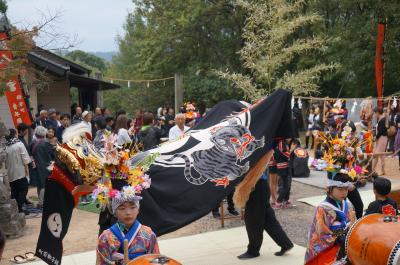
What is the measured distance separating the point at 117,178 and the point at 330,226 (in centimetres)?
200

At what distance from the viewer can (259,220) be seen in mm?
5676

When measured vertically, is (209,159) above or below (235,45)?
below

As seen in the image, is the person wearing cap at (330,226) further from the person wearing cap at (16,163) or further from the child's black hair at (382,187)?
the person wearing cap at (16,163)

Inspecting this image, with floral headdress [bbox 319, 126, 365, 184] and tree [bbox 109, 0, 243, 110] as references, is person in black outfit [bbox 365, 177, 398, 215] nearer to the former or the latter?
floral headdress [bbox 319, 126, 365, 184]

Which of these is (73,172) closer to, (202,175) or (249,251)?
(202,175)

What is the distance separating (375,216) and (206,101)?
2241 cm

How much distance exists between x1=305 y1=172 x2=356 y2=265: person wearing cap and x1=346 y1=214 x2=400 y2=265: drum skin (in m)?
0.89

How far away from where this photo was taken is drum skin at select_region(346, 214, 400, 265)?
2.80m

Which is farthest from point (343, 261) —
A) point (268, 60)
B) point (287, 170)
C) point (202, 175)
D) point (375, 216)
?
point (268, 60)

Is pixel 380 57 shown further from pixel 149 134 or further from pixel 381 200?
pixel 381 200

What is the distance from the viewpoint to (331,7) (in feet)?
80.6

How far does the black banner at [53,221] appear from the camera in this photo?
430cm

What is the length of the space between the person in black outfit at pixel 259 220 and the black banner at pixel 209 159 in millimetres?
558

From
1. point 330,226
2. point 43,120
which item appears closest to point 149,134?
point 43,120
